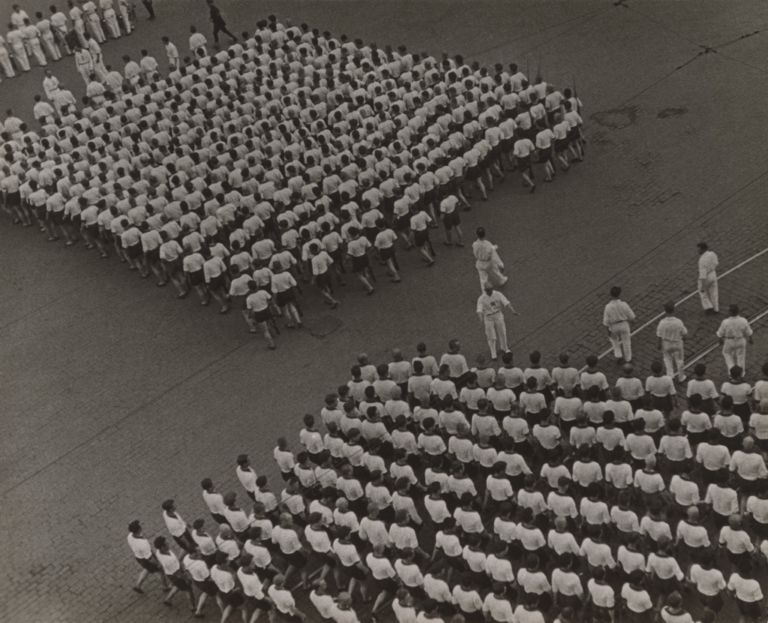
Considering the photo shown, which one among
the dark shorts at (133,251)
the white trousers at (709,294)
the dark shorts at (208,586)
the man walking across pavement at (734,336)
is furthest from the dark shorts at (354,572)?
the dark shorts at (133,251)

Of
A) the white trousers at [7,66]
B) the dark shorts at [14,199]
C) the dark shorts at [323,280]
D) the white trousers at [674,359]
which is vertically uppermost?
the white trousers at [7,66]

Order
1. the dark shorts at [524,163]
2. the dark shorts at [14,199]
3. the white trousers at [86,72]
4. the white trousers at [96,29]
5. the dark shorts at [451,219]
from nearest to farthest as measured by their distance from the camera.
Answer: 1. the dark shorts at [451,219]
2. the dark shorts at [524,163]
3. the dark shorts at [14,199]
4. the white trousers at [86,72]
5. the white trousers at [96,29]

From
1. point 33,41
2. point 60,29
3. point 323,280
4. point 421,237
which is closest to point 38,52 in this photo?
point 33,41

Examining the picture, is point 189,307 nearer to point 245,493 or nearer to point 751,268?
point 245,493

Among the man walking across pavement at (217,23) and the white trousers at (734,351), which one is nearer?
the white trousers at (734,351)

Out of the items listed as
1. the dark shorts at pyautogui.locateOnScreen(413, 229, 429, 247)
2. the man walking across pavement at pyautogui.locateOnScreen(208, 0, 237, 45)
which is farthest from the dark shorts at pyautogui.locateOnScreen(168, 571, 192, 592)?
the man walking across pavement at pyautogui.locateOnScreen(208, 0, 237, 45)

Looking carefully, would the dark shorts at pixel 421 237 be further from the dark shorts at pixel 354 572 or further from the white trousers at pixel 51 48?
the white trousers at pixel 51 48
